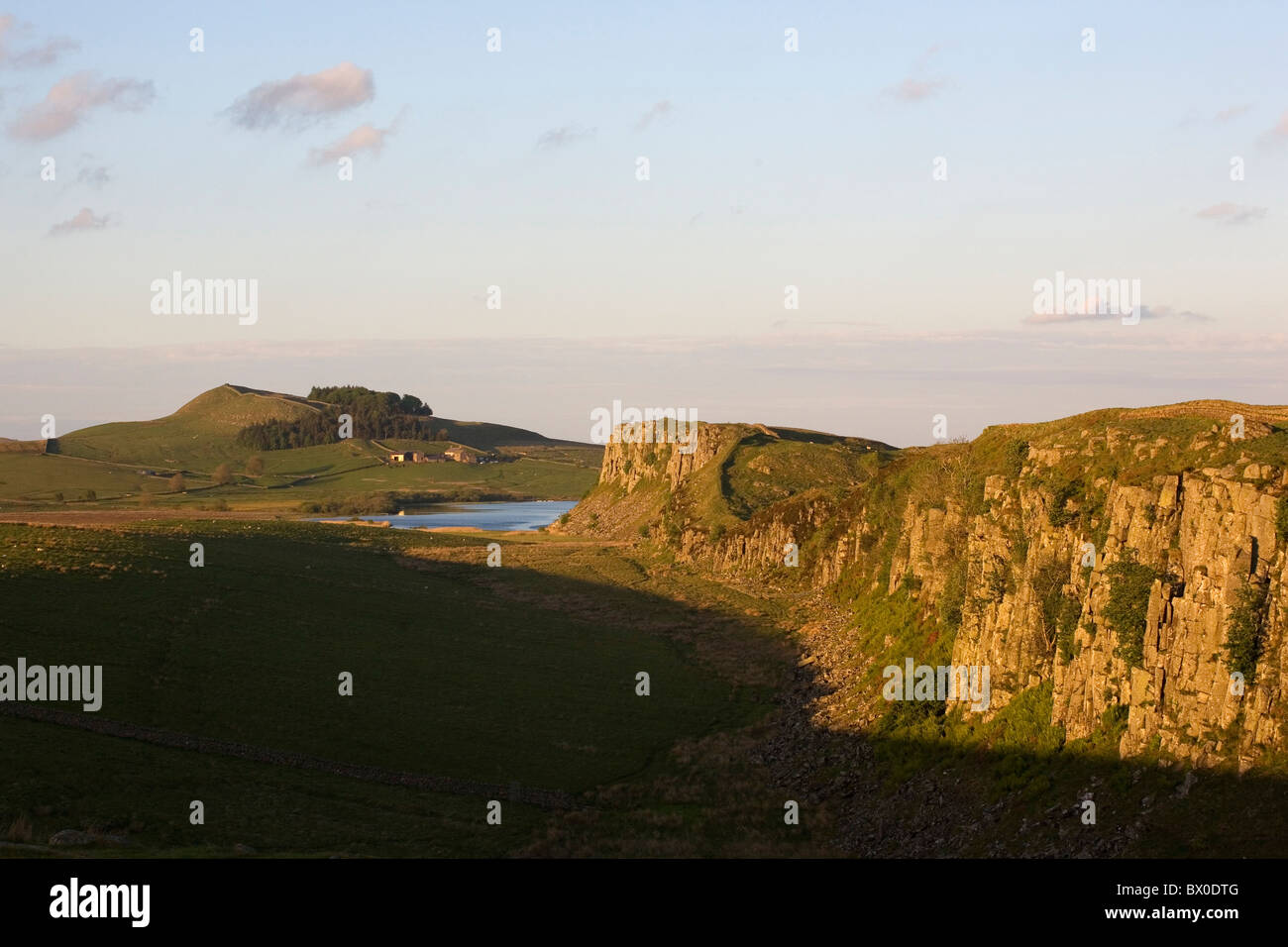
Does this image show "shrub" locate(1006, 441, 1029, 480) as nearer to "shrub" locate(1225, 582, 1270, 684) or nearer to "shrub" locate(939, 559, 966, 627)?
"shrub" locate(939, 559, 966, 627)

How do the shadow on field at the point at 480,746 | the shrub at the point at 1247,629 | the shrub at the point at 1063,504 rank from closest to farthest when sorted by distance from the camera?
1. the shrub at the point at 1247,629
2. the shadow on field at the point at 480,746
3. the shrub at the point at 1063,504

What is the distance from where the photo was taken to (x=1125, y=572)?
3622 cm

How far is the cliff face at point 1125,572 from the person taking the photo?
30.9m

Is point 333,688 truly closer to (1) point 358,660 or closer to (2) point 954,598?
(1) point 358,660

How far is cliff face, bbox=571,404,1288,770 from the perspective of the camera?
30.9m

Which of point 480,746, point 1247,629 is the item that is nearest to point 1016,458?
point 1247,629

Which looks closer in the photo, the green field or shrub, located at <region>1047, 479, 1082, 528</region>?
the green field

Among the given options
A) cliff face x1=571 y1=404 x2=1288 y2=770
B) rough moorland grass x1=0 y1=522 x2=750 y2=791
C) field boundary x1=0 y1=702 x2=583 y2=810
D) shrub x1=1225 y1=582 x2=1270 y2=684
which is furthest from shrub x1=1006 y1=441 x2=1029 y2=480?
field boundary x1=0 y1=702 x2=583 y2=810

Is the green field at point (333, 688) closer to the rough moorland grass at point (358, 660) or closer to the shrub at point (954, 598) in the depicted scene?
the rough moorland grass at point (358, 660)

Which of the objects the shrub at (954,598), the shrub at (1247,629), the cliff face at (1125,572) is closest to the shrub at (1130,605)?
the cliff face at (1125,572)

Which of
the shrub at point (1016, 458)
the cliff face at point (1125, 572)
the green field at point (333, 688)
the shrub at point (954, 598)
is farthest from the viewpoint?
the shrub at point (1016, 458)

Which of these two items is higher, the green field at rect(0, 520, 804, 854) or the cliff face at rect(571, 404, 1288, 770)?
the cliff face at rect(571, 404, 1288, 770)

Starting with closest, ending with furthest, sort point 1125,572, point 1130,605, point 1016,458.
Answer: point 1130,605
point 1125,572
point 1016,458

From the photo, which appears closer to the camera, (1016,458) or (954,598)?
(954,598)
